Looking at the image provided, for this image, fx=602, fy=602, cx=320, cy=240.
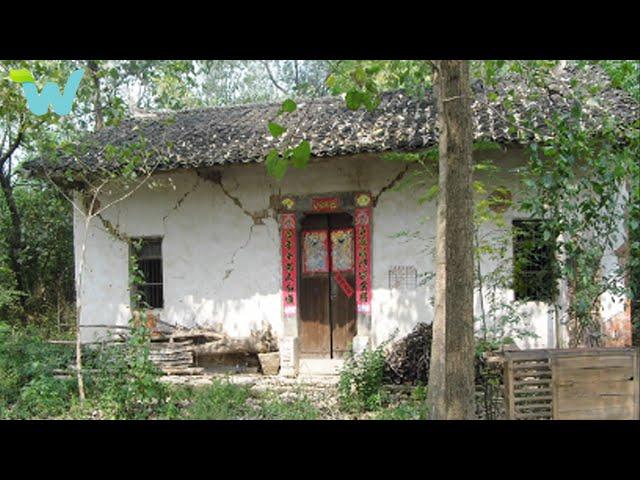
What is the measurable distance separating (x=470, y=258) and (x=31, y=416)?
172 inches

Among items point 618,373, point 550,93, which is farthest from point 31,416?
point 550,93

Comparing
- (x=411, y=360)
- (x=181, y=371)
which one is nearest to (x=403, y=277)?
(x=411, y=360)

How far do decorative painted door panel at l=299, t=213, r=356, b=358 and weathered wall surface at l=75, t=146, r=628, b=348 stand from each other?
15.1 inches

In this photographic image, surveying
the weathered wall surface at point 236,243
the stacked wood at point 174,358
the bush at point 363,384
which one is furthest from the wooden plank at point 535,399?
the stacked wood at point 174,358

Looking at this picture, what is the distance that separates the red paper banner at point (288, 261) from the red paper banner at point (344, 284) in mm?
556

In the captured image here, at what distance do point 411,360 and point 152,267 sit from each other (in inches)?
165

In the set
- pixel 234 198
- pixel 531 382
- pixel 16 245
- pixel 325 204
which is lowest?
pixel 531 382

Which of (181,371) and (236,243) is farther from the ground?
(236,243)

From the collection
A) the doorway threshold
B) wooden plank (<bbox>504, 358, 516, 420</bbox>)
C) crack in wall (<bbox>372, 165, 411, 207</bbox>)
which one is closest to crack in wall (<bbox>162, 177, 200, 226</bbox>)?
crack in wall (<bbox>372, 165, 411, 207</bbox>)

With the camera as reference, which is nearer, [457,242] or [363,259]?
[457,242]

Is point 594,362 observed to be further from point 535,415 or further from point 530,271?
point 530,271

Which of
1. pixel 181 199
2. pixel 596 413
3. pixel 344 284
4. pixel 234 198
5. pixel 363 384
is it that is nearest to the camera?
pixel 596 413

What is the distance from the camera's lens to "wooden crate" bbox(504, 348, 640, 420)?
4.08 m

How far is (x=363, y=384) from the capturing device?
5.91 m
